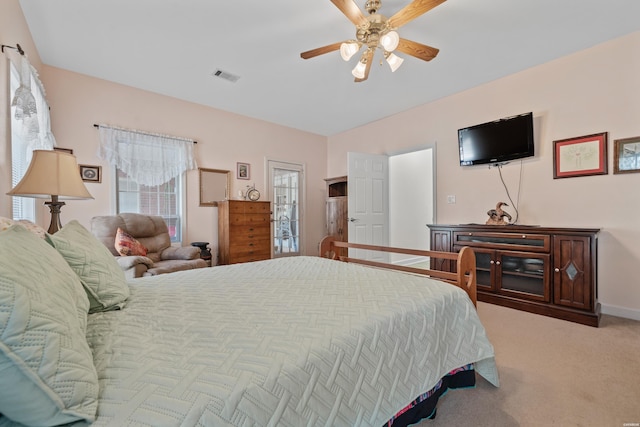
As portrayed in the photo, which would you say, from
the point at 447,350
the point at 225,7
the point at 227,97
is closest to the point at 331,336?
the point at 447,350

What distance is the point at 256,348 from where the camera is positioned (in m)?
0.82

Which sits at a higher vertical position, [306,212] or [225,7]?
[225,7]

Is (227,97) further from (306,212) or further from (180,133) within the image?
(306,212)

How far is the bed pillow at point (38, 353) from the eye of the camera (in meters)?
0.49

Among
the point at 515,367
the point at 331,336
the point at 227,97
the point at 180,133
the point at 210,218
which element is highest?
the point at 227,97

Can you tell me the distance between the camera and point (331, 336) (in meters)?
0.91

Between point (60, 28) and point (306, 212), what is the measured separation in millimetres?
3976

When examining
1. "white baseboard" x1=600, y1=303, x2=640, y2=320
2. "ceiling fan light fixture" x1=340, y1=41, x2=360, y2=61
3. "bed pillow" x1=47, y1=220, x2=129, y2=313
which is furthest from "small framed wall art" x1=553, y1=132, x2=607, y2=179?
"bed pillow" x1=47, y1=220, x2=129, y2=313

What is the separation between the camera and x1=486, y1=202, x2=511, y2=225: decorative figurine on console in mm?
3168

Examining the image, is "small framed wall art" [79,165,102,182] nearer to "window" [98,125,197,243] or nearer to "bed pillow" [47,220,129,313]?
"window" [98,125,197,243]

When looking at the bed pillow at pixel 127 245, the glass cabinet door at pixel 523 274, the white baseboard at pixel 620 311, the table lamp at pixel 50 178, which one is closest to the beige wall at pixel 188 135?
the bed pillow at pixel 127 245

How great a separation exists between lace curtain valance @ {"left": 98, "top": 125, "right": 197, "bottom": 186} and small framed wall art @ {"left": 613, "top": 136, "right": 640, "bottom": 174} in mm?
4899

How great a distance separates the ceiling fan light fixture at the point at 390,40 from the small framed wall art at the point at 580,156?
2244 millimetres

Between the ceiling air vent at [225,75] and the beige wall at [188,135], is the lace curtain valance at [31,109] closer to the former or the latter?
the beige wall at [188,135]
